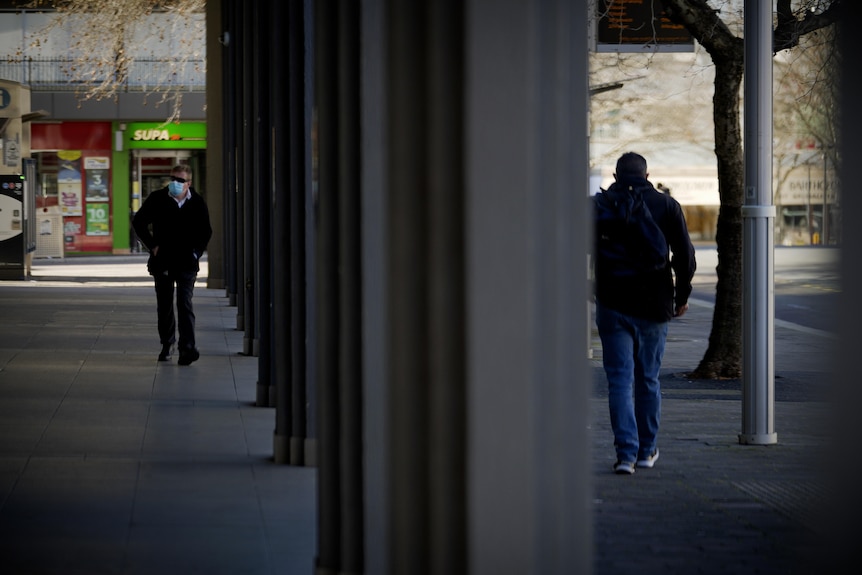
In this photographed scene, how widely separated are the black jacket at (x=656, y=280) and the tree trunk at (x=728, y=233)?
4861mm

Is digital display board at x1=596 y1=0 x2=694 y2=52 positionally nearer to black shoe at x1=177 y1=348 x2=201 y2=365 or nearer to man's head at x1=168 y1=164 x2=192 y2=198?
man's head at x1=168 y1=164 x2=192 y2=198

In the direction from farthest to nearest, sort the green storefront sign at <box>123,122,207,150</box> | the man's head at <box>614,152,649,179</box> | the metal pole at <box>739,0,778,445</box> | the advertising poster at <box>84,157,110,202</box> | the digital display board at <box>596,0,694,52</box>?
1. the green storefront sign at <box>123,122,207,150</box>
2. the advertising poster at <box>84,157,110,202</box>
3. the digital display board at <box>596,0,694,52</box>
4. the metal pole at <box>739,0,778,445</box>
5. the man's head at <box>614,152,649,179</box>

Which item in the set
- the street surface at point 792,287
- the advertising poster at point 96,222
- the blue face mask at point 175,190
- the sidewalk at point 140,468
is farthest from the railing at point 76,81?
the blue face mask at point 175,190

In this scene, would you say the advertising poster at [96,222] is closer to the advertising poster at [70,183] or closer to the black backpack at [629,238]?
the advertising poster at [70,183]

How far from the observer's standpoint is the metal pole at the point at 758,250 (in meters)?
8.75

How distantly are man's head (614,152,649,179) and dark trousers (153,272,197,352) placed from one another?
598 centimetres

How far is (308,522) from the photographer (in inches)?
249

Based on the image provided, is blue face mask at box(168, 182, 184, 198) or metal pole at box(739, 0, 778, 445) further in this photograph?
blue face mask at box(168, 182, 184, 198)

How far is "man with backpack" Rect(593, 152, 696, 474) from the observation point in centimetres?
764

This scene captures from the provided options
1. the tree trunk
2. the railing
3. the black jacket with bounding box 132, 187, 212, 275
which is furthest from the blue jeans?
Answer: the railing

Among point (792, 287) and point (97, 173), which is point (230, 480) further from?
point (97, 173)

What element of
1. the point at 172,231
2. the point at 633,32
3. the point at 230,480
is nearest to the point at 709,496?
the point at 230,480

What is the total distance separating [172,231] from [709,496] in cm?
724

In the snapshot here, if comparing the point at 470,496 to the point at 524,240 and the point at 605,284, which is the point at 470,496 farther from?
the point at 605,284
